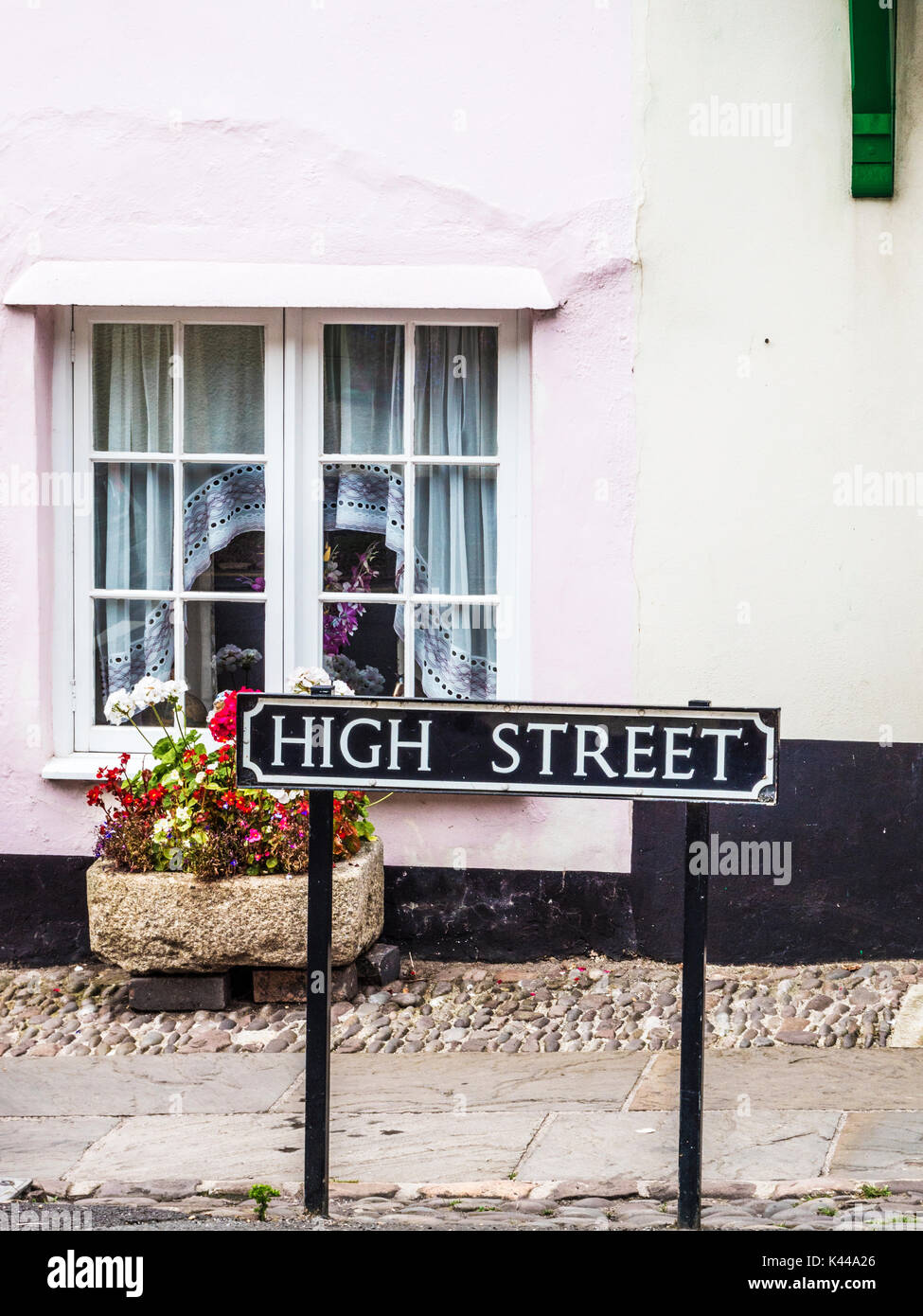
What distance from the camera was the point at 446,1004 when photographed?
5.89 metres

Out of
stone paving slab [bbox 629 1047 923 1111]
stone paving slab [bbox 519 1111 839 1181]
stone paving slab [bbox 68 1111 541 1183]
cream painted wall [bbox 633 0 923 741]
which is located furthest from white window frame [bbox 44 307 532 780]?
stone paving slab [bbox 519 1111 839 1181]

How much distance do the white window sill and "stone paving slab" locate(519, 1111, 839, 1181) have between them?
2589 millimetres

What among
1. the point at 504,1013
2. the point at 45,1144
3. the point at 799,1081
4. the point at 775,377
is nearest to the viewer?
the point at 45,1144

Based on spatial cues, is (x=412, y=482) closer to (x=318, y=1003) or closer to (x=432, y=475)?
(x=432, y=475)

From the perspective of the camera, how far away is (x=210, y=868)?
571 centimetres

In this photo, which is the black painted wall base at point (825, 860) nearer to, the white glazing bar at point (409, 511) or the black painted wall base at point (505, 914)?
Answer: the black painted wall base at point (505, 914)

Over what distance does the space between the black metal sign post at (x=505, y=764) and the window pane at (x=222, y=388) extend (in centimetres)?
294

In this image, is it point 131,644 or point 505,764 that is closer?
→ point 505,764

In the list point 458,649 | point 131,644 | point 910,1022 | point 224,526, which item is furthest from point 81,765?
point 910,1022

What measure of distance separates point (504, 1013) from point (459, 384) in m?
2.62

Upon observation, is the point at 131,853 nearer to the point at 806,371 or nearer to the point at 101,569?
the point at 101,569

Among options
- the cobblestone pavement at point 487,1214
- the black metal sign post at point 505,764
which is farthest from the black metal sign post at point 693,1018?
the cobblestone pavement at point 487,1214

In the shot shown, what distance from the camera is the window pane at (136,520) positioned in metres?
6.52

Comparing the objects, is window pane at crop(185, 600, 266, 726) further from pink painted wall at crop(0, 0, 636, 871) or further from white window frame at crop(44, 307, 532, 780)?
pink painted wall at crop(0, 0, 636, 871)
